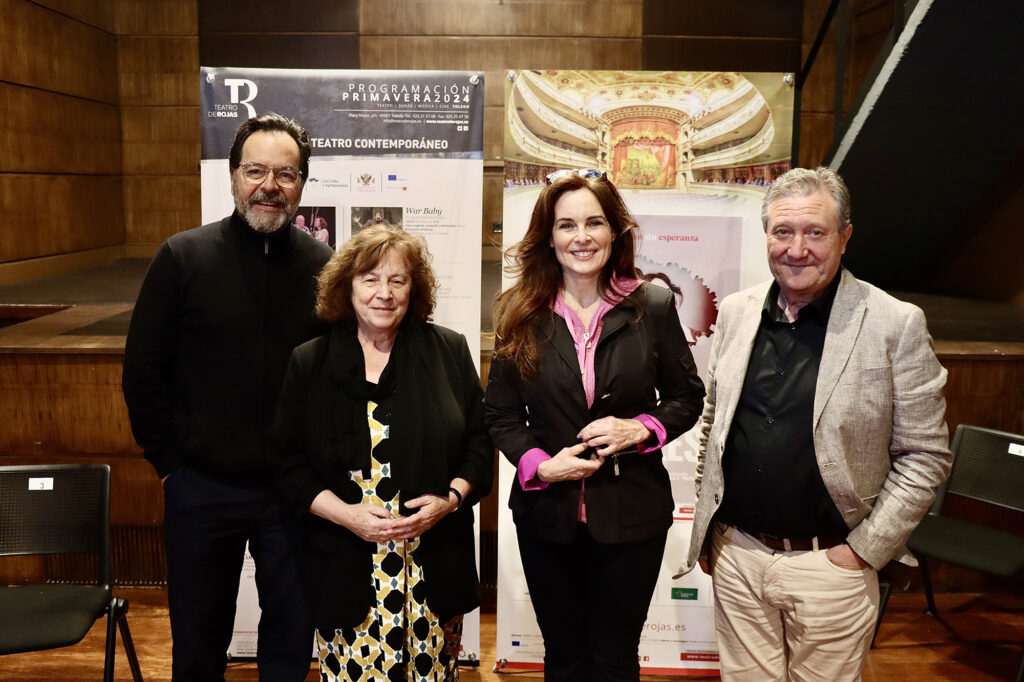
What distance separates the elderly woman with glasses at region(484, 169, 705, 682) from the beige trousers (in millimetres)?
176

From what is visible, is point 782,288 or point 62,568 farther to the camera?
point 62,568

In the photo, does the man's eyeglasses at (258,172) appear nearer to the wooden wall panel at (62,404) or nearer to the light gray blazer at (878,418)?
the light gray blazer at (878,418)

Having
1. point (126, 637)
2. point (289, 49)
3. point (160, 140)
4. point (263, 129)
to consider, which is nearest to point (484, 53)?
point (289, 49)

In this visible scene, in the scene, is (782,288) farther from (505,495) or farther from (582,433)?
(505,495)

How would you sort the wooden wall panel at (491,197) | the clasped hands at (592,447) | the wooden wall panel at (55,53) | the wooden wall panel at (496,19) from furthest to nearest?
the wooden wall panel at (491,197), the wooden wall panel at (496,19), the wooden wall panel at (55,53), the clasped hands at (592,447)

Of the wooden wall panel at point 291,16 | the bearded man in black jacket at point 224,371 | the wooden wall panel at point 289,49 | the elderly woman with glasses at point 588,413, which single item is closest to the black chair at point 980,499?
the elderly woman with glasses at point 588,413

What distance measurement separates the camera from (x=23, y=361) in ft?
10.3

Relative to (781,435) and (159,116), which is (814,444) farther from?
(159,116)

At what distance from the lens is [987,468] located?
291cm

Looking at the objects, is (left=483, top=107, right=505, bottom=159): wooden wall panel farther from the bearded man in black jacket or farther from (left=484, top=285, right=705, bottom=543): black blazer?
(left=484, top=285, right=705, bottom=543): black blazer

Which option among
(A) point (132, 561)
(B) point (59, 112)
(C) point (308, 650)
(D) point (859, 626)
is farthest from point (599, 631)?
(B) point (59, 112)

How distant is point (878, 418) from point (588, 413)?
61cm

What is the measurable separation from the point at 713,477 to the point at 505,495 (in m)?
0.98

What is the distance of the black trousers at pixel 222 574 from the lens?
2070 millimetres
